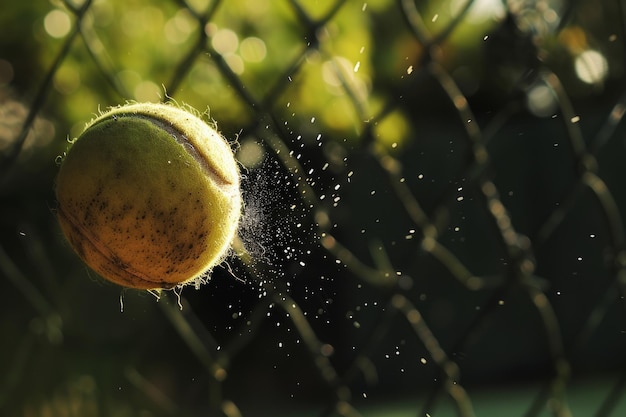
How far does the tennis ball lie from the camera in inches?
13.1

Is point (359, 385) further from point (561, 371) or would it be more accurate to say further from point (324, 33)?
point (324, 33)

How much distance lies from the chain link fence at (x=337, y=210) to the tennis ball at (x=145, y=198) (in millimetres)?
83

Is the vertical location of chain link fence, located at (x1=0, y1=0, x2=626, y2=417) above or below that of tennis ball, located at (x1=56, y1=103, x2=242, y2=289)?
above

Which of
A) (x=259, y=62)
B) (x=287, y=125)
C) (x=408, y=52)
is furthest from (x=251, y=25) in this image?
(x=408, y=52)

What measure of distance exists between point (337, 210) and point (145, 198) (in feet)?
4.38

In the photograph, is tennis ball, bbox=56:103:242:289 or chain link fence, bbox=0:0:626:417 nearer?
tennis ball, bbox=56:103:242:289

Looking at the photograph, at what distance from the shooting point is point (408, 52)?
88.6 inches

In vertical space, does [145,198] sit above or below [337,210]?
below

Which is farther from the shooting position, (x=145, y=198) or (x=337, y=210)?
(x=337, y=210)

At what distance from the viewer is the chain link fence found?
86 cm

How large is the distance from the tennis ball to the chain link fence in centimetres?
8

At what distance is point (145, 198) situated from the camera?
33 centimetres

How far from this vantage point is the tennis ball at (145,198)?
33 cm

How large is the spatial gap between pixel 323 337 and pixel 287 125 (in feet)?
4.73
